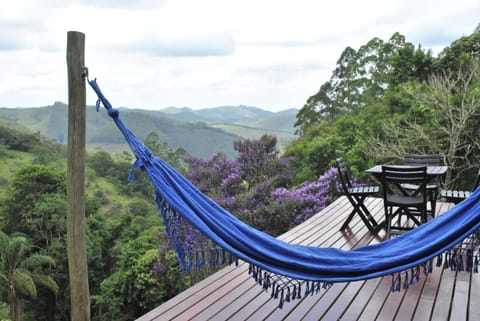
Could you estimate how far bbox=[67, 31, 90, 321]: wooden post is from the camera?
180 cm

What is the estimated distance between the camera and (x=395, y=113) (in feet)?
25.7

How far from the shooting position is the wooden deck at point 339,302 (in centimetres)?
213

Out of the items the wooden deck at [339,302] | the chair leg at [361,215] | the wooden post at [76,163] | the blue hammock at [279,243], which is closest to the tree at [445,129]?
the chair leg at [361,215]

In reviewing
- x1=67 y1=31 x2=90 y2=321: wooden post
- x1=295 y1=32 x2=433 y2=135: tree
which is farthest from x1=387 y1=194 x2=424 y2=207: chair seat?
x1=295 y1=32 x2=433 y2=135: tree

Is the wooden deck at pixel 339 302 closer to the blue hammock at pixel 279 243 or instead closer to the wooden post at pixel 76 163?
the blue hammock at pixel 279 243

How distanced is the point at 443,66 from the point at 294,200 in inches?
198

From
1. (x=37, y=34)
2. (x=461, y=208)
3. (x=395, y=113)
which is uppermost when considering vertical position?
(x=37, y=34)

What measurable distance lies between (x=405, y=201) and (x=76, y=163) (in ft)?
8.20

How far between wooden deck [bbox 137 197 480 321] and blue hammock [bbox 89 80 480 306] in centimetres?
19

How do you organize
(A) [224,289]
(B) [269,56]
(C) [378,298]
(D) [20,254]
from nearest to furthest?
(C) [378,298], (A) [224,289], (D) [20,254], (B) [269,56]

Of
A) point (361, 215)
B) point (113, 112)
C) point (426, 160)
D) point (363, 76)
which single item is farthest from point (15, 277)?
point (363, 76)

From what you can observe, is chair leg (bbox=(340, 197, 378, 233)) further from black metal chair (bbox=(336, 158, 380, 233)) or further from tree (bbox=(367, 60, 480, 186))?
tree (bbox=(367, 60, 480, 186))

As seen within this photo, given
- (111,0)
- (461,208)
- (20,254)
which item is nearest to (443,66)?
(111,0)

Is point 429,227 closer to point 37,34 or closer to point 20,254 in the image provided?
point 20,254
